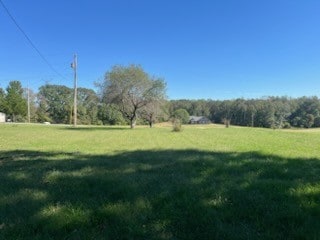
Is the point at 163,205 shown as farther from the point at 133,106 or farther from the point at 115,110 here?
the point at 115,110

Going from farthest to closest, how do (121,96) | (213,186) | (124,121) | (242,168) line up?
(124,121) < (121,96) < (242,168) < (213,186)

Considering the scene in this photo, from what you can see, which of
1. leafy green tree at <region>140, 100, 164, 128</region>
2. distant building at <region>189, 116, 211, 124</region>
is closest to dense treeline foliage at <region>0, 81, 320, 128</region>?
distant building at <region>189, 116, 211, 124</region>

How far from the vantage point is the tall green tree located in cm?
4406

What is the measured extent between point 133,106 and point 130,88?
2720 millimetres

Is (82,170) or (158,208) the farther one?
(82,170)

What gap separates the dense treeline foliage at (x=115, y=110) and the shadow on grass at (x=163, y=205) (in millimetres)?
68010

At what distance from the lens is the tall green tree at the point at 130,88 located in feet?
145

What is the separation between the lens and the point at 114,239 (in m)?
3.84

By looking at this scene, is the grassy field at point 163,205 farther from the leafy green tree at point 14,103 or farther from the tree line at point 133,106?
the leafy green tree at point 14,103

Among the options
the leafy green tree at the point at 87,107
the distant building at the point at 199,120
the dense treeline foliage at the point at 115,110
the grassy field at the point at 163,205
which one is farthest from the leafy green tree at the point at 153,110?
the distant building at the point at 199,120

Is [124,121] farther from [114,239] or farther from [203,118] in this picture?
[114,239]

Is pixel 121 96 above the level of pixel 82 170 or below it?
above

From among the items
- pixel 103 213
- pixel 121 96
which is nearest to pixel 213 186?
pixel 103 213

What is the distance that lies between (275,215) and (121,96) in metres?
40.8
